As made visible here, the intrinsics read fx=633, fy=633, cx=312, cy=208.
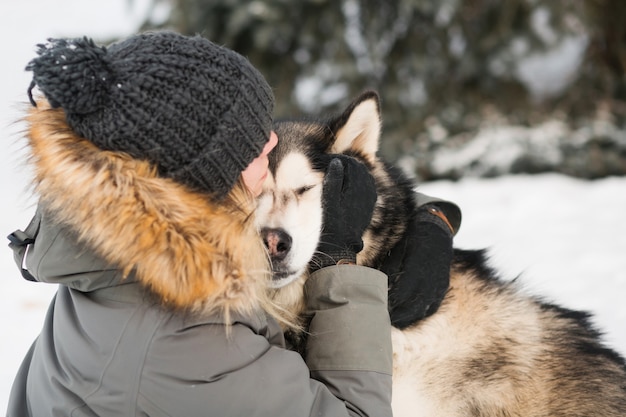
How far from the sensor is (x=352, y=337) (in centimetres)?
171

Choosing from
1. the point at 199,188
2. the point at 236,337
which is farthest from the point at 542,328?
the point at 199,188

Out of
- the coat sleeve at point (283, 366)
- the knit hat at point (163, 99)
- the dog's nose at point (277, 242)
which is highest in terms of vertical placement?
the knit hat at point (163, 99)

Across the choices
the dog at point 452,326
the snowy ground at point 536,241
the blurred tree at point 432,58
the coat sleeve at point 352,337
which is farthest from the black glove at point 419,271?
the blurred tree at point 432,58

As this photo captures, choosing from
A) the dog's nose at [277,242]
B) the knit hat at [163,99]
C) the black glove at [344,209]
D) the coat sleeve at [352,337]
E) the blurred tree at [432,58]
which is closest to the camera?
the knit hat at [163,99]

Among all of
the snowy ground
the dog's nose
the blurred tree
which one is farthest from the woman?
the blurred tree

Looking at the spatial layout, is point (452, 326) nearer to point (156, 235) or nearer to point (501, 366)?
point (501, 366)

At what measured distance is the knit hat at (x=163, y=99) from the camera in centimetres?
141

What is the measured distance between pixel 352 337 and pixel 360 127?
2.86 feet

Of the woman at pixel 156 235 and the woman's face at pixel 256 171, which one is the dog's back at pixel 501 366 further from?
the woman's face at pixel 256 171

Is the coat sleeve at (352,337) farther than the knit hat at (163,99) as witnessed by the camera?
Yes

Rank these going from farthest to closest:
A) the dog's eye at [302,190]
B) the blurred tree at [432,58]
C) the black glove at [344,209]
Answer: the blurred tree at [432,58], the dog's eye at [302,190], the black glove at [344,209]

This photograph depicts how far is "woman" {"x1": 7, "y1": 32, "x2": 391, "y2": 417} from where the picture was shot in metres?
1.43

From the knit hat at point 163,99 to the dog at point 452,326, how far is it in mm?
426

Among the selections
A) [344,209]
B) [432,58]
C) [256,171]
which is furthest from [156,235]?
[432,58]
